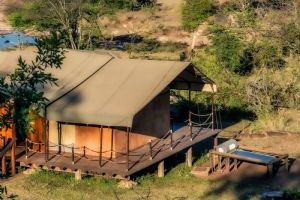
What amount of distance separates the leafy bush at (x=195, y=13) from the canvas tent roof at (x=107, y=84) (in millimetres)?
26427

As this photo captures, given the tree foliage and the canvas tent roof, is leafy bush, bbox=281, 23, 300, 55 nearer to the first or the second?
the tree foliage

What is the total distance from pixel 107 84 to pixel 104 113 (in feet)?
6.29

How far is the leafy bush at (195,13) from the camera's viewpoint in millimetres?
48219

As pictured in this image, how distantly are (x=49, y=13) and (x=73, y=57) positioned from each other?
21.0 meters

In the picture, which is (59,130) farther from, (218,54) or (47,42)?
(218,54)

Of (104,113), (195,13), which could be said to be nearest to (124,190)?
(104,113)

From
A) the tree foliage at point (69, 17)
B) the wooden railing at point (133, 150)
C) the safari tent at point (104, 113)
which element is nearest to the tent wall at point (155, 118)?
the safari tent at point (104, 113)

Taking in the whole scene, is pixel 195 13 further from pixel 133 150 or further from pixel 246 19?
pixel 133 150

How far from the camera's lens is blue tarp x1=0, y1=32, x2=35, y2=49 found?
4414 centimetres

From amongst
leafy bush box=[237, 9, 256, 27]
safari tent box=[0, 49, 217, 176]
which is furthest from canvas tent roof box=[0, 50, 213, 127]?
leafy bush box=[237, 9, 256, 27]

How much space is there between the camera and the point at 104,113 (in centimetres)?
1822

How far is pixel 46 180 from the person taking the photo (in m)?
19.3

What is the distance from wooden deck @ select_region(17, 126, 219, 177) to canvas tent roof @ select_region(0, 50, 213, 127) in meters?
1.29

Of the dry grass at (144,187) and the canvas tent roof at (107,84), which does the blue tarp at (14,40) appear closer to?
the canvas tent roof at (107,84)
